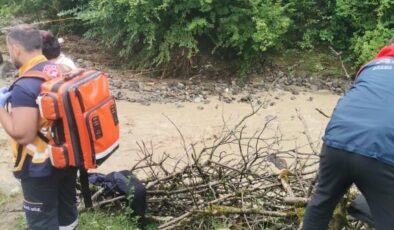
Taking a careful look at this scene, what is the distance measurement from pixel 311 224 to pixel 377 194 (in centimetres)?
47

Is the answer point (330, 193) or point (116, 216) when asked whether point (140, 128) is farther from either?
point (330, 193)

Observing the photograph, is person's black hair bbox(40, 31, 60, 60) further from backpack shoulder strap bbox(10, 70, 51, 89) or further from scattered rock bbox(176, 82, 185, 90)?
scattered rock bbox(176, 82, 185, 90)

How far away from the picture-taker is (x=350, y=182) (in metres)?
2.83

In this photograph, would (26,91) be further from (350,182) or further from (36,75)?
(350,182)

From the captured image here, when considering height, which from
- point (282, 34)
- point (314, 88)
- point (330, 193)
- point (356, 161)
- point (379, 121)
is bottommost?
point (314, 88)

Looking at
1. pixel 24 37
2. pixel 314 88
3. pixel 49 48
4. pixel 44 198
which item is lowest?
pixel 314 88

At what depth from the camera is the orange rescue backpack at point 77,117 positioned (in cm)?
288

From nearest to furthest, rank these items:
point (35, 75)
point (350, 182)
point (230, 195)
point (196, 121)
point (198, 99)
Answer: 1. point (350, 182)
2. point (35, 75)
3. point (230, 195)
4. point (196, 121)
5. point (198, 99)

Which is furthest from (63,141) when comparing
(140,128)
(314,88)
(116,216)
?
(314,88)

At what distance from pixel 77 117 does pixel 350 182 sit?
1.53 m

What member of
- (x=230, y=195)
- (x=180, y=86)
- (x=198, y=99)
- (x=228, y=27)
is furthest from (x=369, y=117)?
(x=228, y=27)

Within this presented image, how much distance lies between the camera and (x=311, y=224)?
9.89ft

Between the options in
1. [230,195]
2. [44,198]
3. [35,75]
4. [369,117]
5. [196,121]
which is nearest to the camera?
[369,117]

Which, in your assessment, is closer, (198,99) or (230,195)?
(230,195)
